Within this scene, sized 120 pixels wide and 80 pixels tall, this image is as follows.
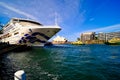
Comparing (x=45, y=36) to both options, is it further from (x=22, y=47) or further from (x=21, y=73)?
(x=21, y=73)

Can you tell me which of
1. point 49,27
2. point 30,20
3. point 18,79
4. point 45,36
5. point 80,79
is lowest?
point 80,79

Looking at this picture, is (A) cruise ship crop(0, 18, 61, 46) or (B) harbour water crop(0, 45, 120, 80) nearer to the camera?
(B) harbour water crop(0, 45, 120, 80)

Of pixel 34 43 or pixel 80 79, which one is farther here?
pixel 34 43

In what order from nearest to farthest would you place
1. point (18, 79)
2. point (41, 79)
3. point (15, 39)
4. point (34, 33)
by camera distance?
point (18, 79) → point (41, 79) → point (34, 33) → point (15, 39)

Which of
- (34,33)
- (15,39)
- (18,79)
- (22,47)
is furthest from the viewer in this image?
(15,39)

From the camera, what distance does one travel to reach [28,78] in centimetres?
1162

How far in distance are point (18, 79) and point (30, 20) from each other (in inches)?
2425

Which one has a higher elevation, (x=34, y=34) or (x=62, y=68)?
(x=34, y=34)

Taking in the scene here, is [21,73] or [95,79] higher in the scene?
[21,73]

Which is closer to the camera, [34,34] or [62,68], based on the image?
[62,68]

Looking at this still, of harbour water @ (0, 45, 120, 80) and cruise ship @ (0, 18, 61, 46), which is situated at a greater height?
cruise ship @ (0, 18, 61, 46)

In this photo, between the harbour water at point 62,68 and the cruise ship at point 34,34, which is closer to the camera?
the harbour water at point 62,68

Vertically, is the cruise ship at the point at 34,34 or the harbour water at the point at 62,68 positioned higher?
the cruise ship at the point at 34,34

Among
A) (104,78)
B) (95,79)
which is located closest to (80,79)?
(95,79)
